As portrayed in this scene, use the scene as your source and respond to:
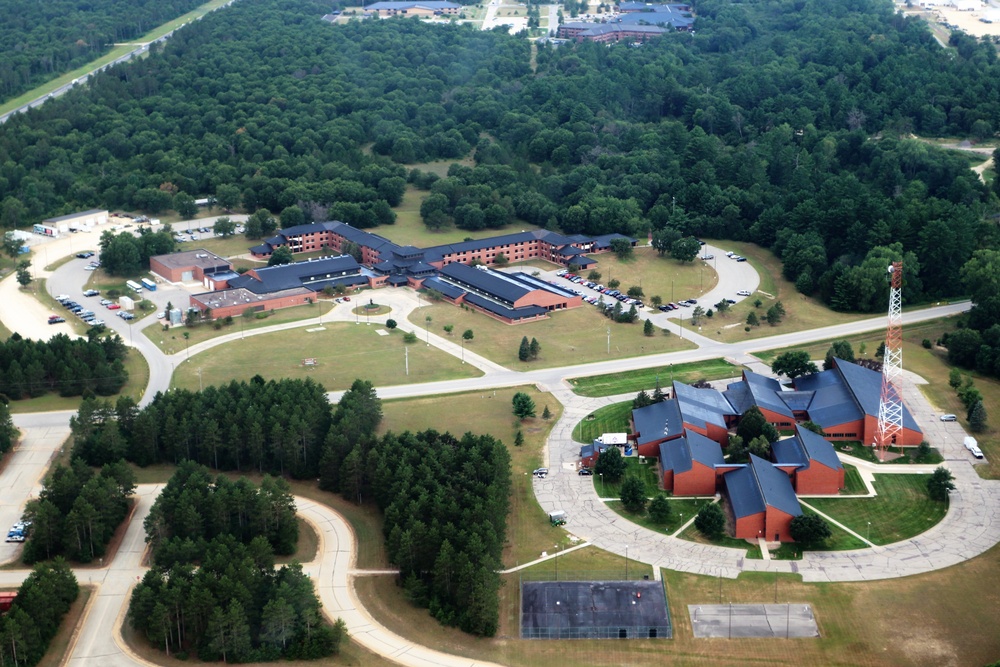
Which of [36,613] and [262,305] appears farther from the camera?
[262,305]

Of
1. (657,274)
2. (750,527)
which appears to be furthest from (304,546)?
(657,274)

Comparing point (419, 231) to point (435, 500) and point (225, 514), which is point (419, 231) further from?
point (225, 514)

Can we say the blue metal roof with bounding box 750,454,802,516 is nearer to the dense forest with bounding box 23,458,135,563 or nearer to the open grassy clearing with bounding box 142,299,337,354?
the dense forest with bounding box 23,458,135,563

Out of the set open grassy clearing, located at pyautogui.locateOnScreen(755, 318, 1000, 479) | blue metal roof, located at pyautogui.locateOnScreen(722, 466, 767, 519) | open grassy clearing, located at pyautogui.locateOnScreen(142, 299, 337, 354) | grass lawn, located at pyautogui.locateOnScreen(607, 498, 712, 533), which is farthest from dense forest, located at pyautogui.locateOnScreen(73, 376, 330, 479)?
open grassy clearing, located at pyautogui.locateOnScreen(755, 318, 1000, 479)

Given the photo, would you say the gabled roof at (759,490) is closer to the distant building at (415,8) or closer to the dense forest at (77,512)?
the dense forest at (77,512)

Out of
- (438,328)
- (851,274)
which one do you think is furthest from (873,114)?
(438,328)

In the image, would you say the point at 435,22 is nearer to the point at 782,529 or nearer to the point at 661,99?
the point at 661,99
